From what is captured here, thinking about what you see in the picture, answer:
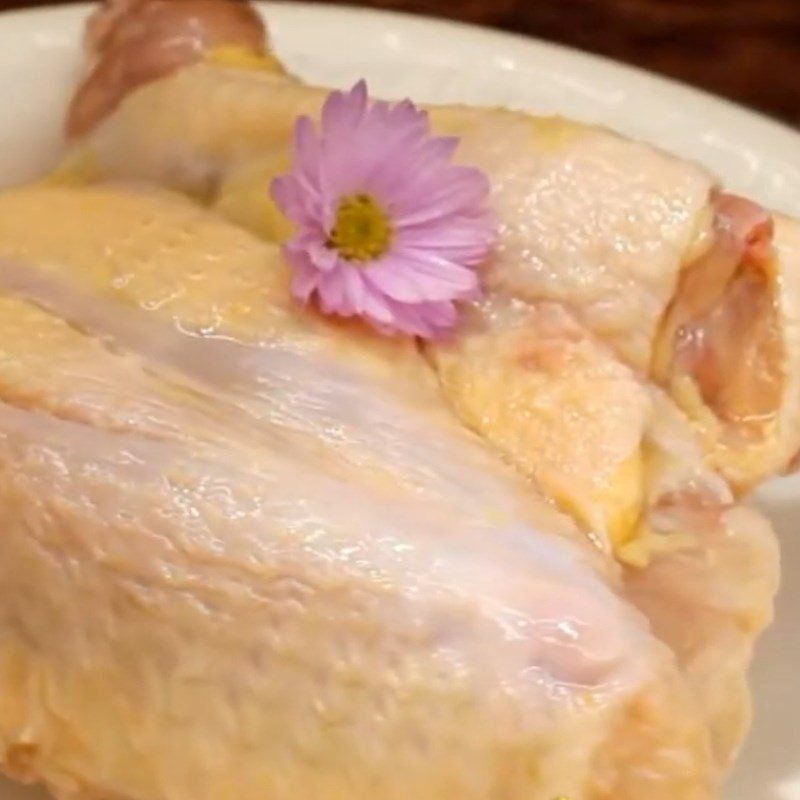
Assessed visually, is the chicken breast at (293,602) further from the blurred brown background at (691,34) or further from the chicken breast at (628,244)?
the blurred brown background at (691,34)

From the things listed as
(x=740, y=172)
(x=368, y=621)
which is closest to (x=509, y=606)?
(x=368, y=621)

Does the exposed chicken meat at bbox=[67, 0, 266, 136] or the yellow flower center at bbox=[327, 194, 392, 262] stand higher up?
the yellow flower center at bbox=[327, 194, 392, 262]

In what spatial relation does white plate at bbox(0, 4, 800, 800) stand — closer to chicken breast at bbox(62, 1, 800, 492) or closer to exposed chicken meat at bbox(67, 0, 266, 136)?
exposed chicken meat at bbox(67, 0, 266, 136)

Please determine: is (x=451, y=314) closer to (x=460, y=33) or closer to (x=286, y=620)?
(x=286, y=620)

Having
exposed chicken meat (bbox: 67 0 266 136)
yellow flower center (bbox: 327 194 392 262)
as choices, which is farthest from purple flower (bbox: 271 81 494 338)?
exposed chicken meat (bbox: 67 0 266 136)

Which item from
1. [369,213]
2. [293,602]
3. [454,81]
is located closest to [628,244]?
[369,213]

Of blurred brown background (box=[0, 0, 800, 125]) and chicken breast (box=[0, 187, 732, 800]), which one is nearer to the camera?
chicken breast (box=[0, 187, 732, 800])

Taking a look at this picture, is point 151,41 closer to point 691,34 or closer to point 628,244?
point 628,244
